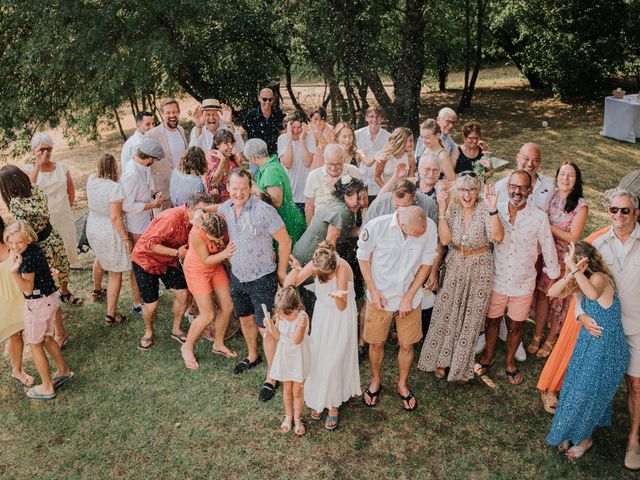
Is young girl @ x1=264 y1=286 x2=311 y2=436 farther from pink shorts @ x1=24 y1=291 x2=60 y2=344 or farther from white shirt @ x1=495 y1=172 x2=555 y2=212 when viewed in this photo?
white shirt @ x1=495 y1=172 x2=555 y2=212

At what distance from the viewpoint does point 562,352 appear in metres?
3.94

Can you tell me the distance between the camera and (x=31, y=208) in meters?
4.79

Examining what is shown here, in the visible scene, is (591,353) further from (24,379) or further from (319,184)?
(24,379)

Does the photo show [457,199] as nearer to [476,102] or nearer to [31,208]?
[31,208]

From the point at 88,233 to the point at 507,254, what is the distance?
146 inches

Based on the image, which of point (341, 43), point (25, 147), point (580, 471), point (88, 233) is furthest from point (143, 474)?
point (341, 43)

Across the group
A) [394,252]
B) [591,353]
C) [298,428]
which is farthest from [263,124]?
[591,353]

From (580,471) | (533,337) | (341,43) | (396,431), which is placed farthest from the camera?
(341,43)

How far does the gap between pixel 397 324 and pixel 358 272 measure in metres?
0.87

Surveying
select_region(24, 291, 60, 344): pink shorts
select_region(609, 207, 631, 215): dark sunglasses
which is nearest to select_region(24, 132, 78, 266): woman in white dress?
select_region(24, 291, 60, 344): pink shorts

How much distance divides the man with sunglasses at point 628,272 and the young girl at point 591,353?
3.6 inches

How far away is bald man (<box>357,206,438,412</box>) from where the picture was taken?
3906 mm

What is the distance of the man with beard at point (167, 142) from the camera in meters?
6.09

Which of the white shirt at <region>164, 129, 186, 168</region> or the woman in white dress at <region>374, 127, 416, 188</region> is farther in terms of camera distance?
the white shirt at <region>164, 129, 186, 168</region>
